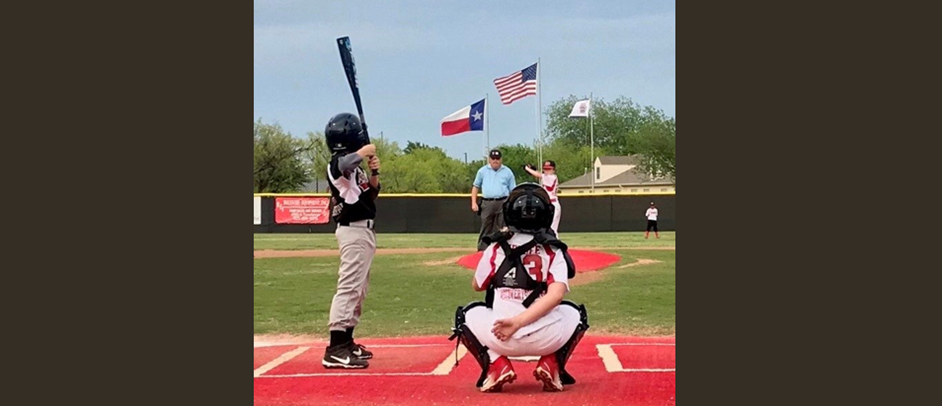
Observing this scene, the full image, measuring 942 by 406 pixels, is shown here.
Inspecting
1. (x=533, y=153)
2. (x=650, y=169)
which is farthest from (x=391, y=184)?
(x=650, y=169)

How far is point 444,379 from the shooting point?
19.3 feet

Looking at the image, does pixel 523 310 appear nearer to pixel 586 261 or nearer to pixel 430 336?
pixel 430 336

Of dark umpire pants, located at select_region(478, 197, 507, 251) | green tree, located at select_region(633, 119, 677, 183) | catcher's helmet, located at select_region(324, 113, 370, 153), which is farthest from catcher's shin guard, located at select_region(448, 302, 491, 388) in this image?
green tree, located at select_region(633, 119, 677, 183)

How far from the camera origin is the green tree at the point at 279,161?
58.3 m

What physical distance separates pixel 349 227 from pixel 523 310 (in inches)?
67.9

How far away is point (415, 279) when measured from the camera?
14469mm

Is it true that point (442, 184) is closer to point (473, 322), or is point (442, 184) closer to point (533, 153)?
point (533, 153)

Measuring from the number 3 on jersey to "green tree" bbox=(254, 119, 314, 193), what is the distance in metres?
53.7

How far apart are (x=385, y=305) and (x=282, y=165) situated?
4958 cm

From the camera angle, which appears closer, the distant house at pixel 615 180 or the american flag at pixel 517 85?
the american flag at pixel 517 85

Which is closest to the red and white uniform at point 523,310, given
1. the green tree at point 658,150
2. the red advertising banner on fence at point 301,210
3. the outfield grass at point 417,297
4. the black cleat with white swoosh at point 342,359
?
the black cleat with white swoosh at point 342,359

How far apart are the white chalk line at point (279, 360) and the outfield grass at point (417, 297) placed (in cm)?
131

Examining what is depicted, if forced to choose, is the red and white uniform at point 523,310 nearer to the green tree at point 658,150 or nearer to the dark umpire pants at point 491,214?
the dark umpire pants at point 491,214

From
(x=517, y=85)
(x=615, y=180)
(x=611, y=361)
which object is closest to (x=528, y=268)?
(x=611, y=361)
